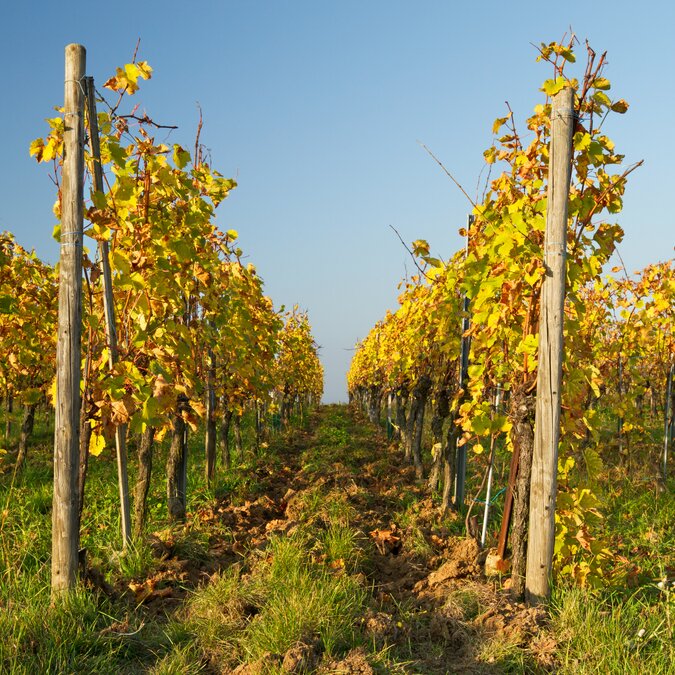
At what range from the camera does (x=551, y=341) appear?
3695 mm

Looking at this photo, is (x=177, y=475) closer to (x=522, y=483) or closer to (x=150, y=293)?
(x=150, y=293)

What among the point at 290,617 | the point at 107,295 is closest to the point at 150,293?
the point at 107,295

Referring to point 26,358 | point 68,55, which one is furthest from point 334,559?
point 26,358

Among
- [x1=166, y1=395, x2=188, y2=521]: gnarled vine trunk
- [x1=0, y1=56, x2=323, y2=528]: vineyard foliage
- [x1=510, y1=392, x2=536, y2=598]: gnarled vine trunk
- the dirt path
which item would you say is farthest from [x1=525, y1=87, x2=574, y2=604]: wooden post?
[x1=166, y1=395, x2=188, y2=521]: gnarled vine trunk

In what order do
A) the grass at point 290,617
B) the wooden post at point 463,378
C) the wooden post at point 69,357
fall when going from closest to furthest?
the grass at point 290,617 < the wooden post at point 69,357 < the wooden post at point 463,378

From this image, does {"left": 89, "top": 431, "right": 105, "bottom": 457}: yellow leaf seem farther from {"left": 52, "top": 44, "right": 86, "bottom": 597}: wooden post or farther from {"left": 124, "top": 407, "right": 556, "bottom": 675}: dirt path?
{"left": 124, "top": 407, "right": 556, "bottom": 675}: dirt path

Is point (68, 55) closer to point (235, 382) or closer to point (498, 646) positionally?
point (498, 646)

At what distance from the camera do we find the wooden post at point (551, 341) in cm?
368

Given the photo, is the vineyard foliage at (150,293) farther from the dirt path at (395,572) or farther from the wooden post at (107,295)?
the dirt path at (395,572)

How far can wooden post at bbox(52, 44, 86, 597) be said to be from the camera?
361 cm

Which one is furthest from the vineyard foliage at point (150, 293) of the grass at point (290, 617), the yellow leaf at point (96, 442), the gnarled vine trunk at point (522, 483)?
the gnarled vine trunk at point (522, 483)

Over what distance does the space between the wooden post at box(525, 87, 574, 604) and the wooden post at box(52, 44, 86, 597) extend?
2902mm

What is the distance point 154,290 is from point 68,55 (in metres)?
1.84

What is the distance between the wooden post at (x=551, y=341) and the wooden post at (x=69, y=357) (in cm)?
290
